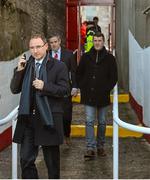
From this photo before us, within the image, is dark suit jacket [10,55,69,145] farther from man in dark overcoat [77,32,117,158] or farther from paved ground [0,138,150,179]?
man in dark overcoat [77,32,117,158]

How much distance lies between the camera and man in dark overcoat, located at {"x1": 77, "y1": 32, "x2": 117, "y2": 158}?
7645 mm

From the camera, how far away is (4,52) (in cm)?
872

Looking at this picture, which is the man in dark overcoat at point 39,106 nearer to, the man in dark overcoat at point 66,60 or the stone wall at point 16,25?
the man in dark overcoat at point 66,60

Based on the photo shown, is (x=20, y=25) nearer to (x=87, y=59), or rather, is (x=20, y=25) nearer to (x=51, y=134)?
(x=87, y=59)

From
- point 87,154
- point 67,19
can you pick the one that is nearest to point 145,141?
point 87,154

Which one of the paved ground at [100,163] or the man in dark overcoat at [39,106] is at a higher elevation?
the man in dark overcoat at [39,106]

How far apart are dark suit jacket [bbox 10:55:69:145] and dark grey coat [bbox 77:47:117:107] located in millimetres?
2091

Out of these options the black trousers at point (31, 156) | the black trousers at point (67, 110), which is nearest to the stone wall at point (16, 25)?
the black trousers at point (67, 110)

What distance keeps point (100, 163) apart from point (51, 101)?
2.34 m

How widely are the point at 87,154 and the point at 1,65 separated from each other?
2.00 meters

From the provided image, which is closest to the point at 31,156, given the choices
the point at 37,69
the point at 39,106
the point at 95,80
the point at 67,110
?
the point at 39,106

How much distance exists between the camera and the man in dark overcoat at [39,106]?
5.41 meters

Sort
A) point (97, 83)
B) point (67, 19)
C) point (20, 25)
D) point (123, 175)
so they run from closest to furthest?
1. point (123, 175)
2. point (97, 83)
3. point (20, 25)
4. point (67, 19)

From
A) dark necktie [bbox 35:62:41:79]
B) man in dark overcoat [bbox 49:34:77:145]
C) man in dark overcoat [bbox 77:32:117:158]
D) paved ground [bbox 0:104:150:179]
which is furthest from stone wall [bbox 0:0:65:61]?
dark necktie [bbox 35:62:41:79]
